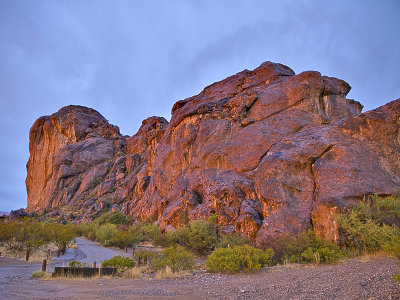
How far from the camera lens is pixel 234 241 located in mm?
20281

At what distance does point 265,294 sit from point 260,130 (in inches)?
926

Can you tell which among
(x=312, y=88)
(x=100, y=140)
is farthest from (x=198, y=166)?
(x=100, y=140)

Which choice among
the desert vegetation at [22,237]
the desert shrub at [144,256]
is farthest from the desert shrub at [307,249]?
the desert vegetation at [22,237]

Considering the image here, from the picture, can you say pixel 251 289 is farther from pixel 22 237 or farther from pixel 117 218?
pixel 117 218

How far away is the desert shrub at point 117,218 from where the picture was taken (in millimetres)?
42406

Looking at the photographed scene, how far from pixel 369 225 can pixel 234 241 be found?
8432 millimetres

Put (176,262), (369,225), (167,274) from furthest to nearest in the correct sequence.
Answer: (369,225)
(176,262)
(167,274)

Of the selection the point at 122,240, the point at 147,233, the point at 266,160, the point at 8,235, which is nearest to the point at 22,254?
the point at 8,235

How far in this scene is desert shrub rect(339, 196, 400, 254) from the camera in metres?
15.4

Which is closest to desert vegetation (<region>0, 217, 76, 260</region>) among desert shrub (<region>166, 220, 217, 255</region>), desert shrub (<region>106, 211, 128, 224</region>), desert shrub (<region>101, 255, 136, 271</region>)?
desert shrub (<region>101, 255, 136, 271</region>)

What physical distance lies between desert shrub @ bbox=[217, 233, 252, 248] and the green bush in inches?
202

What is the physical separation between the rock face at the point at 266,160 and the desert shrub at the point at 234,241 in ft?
2.78

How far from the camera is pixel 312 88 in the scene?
32406 mm

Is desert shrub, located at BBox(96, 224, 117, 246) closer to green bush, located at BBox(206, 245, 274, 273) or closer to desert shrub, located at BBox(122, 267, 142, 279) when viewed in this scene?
desert shrub, located at BBox(122, 267, 142, 279)
